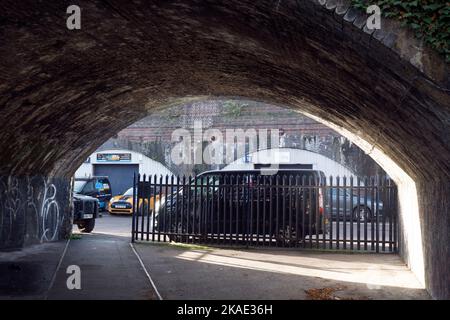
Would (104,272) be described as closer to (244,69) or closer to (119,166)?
(244,69)

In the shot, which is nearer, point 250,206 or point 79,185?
point 250,206

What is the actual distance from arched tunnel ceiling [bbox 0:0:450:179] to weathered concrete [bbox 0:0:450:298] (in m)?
0.02

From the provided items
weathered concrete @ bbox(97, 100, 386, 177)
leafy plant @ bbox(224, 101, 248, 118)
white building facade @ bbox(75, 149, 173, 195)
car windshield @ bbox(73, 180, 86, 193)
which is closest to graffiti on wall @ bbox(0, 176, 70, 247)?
car windshield @ bbox(73, 180, 86, 193)

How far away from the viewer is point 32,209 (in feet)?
40.0

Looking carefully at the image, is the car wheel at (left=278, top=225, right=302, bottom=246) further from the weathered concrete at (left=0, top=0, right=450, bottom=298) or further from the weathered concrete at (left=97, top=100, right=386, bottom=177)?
the weathered concrete at (left=97, top=100, right=386, bottom=177)

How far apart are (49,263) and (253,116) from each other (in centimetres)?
1921

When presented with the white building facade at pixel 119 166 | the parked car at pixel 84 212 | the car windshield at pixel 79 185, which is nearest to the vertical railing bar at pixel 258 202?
the parked car at pixel 84 212

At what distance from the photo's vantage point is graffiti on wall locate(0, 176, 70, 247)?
10.9 m

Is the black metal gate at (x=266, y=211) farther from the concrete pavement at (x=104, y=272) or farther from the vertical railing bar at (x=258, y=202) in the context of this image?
the concrete pavement at (x=104, y=272)

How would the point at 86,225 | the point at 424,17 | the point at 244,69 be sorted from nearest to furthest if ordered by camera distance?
the point at 424,17
the point at 244,69
the point at 86,225

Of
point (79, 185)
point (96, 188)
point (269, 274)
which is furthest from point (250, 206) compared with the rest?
point (96, 188)

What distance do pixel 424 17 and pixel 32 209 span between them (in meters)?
10.9

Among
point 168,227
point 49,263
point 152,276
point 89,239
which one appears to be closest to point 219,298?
point 152,276

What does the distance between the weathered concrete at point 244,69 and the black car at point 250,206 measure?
3.40 m
